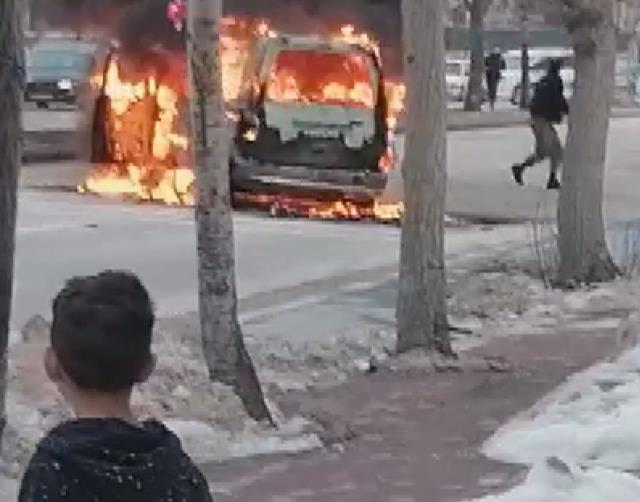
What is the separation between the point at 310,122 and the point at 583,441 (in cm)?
1630

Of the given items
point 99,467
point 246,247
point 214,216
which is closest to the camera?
point 99,467

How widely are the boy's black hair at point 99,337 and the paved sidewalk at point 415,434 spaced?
4.84 m

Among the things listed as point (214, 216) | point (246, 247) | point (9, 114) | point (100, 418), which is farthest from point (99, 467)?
point (246, 247)

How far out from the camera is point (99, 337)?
130 inches

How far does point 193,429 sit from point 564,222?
26.1 ft

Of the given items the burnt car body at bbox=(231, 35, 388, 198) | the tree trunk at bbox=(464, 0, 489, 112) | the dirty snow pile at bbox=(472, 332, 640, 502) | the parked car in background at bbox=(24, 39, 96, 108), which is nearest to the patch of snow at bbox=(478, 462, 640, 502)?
the dirty snow pile at bbox=(472, 332, 640, 502)

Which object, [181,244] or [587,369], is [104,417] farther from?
[181,244]

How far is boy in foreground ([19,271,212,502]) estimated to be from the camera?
328 cm

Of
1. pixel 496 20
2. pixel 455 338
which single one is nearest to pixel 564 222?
pixel 455 338

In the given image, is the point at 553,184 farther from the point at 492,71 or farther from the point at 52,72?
the point at 492,71

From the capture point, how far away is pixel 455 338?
44.9 ft

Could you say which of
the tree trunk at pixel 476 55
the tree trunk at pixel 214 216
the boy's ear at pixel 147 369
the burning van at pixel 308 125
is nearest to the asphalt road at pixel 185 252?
the burning van at pixel 308 125

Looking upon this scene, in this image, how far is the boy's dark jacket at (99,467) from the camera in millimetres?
3270

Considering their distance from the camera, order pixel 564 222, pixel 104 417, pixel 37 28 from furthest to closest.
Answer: pixel 37 28, pixel 564 222, pixel 104 417
